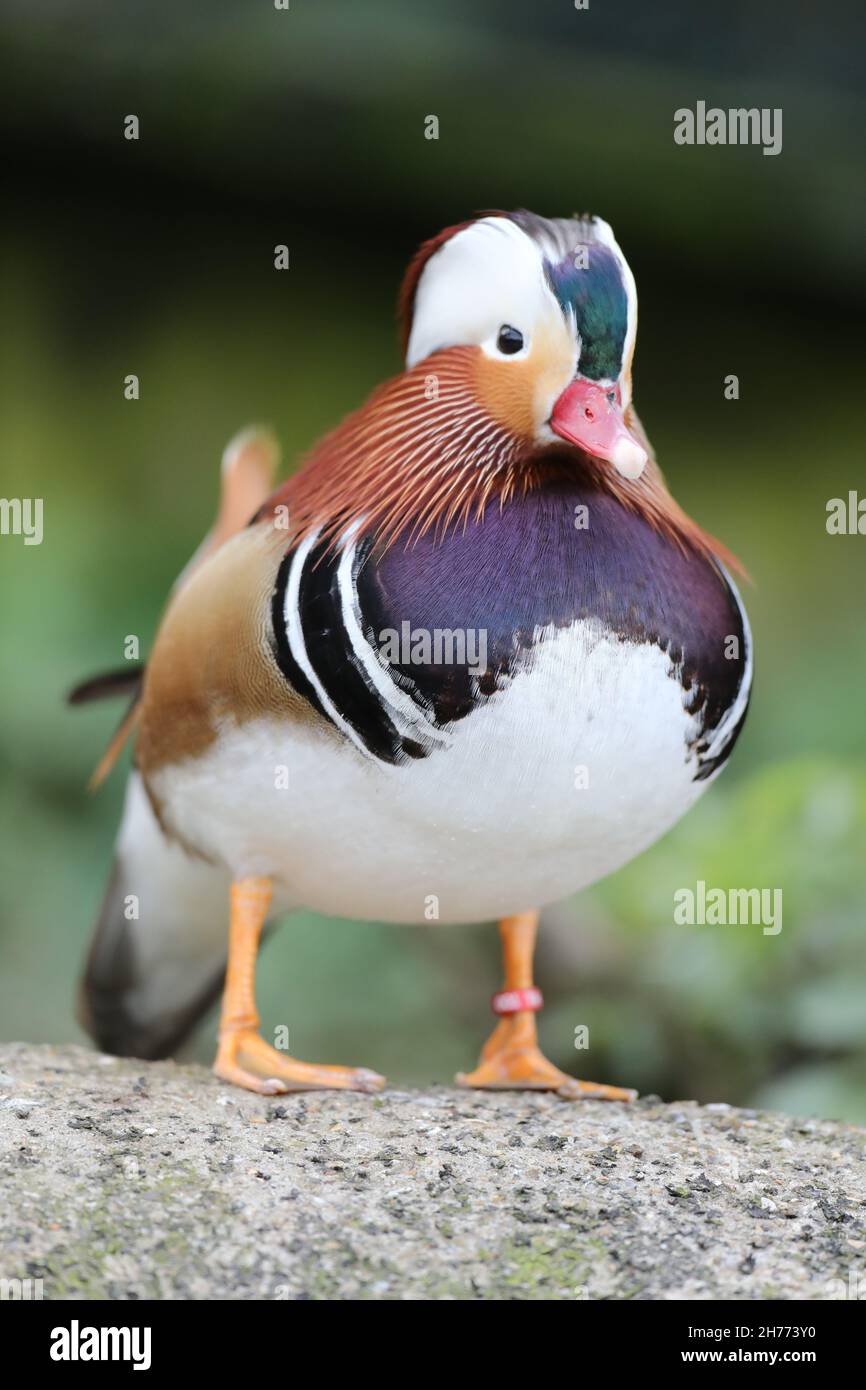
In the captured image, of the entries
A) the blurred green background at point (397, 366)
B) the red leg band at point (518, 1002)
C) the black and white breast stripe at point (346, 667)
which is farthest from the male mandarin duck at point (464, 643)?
the blurred green background at point (397, 366)

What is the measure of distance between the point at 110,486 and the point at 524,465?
271cm

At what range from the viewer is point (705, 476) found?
15.1 feet

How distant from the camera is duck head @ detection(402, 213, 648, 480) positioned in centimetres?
196

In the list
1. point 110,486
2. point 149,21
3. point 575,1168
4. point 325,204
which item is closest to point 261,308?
point 325,204

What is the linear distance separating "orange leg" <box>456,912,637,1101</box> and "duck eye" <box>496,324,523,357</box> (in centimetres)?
92

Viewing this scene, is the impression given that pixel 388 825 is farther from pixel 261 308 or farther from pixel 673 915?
pixel 261 308

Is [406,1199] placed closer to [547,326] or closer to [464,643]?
[464,643]

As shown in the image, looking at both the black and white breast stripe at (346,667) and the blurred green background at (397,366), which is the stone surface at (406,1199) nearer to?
the black and white breast stripe at (346,667)

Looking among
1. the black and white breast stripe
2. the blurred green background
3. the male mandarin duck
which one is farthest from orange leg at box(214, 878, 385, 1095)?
the blurred green background

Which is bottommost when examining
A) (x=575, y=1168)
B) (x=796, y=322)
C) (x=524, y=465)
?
(x=575, y=1168)

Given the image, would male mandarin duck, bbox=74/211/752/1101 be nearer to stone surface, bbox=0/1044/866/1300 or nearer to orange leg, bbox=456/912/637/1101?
orange leg, bbox=456/912/637/1101

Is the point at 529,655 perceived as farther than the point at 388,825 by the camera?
No

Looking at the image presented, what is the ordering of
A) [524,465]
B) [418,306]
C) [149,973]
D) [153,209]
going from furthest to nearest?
[153,209] < [149,973] < [418,306] < [524,465]

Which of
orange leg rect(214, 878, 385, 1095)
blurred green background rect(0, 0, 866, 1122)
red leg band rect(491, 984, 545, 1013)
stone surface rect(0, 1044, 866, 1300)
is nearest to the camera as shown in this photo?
stone surface rect(0, 1044, 866, 1300)
